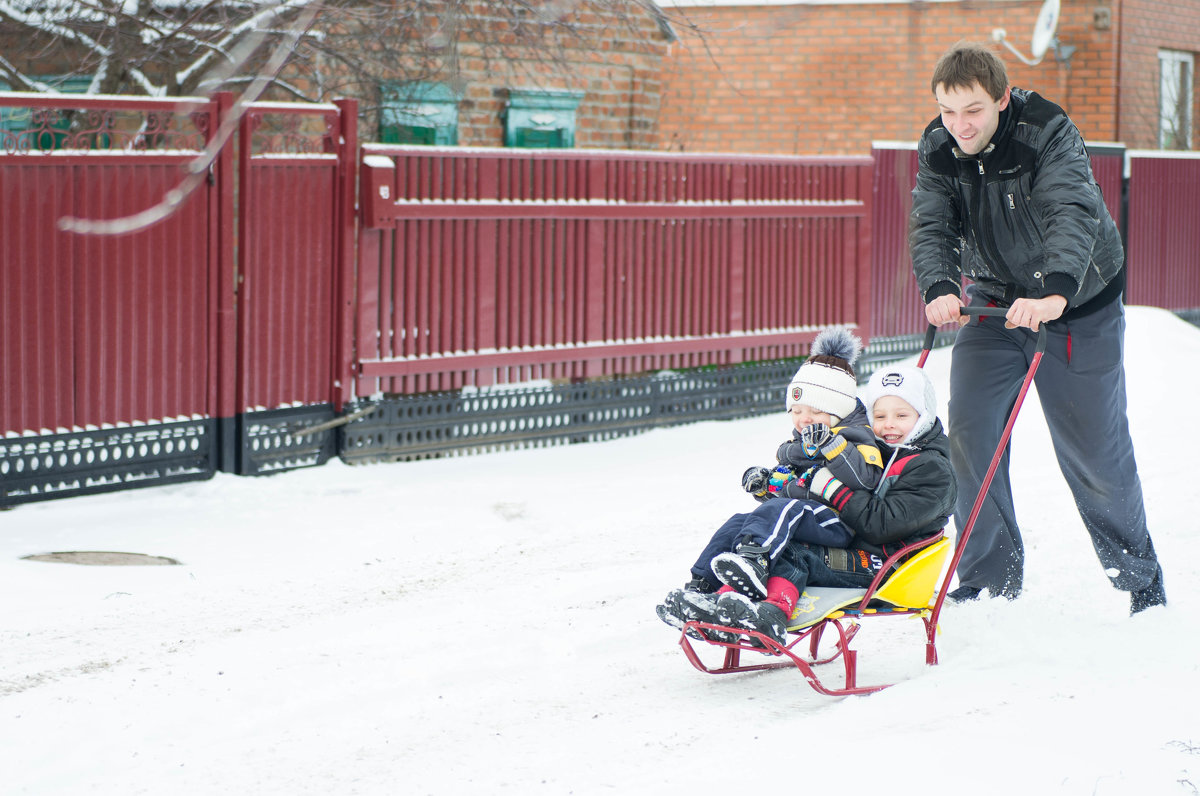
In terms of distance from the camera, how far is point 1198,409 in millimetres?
9930

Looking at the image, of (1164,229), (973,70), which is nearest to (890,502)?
(973,70)

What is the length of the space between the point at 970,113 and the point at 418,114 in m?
6.90

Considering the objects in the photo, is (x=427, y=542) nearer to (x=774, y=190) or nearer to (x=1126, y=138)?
(x=774, y=190)

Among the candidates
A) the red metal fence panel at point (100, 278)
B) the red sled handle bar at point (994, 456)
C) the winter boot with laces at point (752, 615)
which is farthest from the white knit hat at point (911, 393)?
the red metal fence panel at point (100, 278)

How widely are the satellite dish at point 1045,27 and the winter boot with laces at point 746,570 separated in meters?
12.2

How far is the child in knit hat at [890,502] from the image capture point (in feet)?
14.5

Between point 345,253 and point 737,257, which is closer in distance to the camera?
point 345,253

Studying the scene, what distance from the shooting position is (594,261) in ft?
30.5

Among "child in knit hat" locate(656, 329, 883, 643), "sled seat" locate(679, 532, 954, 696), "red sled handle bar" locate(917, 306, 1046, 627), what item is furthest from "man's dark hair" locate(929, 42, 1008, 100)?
"sled seat" locate(679, 532, 954, 696)

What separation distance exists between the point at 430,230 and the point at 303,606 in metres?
3.38

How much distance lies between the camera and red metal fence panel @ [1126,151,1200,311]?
15.7m

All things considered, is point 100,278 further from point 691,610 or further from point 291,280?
point 691,610

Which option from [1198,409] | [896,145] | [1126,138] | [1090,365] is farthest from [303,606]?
[1126,138]

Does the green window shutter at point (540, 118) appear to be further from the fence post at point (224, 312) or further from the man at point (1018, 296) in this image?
the man at point (1018, 296)
